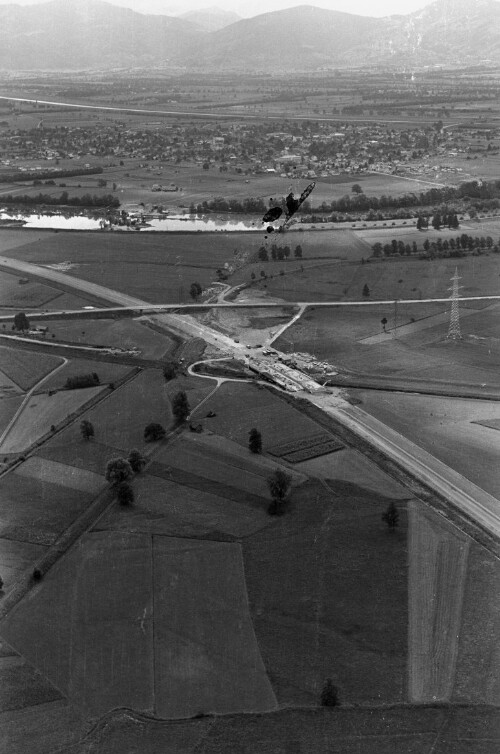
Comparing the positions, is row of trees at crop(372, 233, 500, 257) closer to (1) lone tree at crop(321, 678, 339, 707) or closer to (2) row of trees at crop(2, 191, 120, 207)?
(2) row of trees at crop(2, 191, 120, 207)

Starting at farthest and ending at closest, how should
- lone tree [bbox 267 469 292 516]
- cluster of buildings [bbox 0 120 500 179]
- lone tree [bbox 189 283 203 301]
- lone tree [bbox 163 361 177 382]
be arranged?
1. cluster of buildings [bbox 0 120 500 179]
2. lone tree [bbox 189 283 203 301]
3. lone tree [bbox 163 361 177 382]
4. lone tree [bbox 267 469 292 516]

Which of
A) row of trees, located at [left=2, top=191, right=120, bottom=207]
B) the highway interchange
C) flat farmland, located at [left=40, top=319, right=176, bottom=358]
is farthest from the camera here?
row of trees, located at [left=2, top=191, right=120, bottom=207]

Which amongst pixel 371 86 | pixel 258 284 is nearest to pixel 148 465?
pixel 258 284

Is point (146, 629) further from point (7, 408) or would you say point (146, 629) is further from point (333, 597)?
point (7, 408)

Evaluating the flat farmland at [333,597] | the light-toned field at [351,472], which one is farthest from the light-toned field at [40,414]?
the flat farmland at [333,597]

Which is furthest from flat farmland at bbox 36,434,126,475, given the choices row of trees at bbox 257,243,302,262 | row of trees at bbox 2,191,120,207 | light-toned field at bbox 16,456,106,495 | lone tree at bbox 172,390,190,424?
row of trees at bbox 2,191,120,207

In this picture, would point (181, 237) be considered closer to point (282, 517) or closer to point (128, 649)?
point (282, 517)
